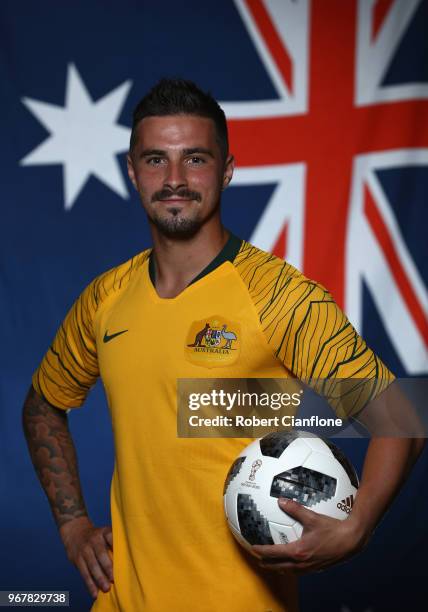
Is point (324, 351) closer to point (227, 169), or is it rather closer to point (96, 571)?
point (227, 169)

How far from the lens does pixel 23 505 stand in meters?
3.24

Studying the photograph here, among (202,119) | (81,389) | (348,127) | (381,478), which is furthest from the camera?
(348,127)

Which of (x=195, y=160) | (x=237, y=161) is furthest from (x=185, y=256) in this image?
(x=237, y=161)

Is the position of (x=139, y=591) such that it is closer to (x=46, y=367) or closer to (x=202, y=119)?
(x=46, y=367)

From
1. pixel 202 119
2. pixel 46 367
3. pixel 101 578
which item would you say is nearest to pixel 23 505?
pixel 46 367

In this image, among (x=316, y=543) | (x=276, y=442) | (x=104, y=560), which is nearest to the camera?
(x=316, y=543)

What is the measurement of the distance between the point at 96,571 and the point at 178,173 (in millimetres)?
750

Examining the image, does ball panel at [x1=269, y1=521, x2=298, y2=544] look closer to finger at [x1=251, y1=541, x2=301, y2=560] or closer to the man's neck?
finger at [x1=251, y1=541, x2=301, y2=560]

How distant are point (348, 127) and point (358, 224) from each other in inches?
13.7

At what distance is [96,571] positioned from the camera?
164 centimetres

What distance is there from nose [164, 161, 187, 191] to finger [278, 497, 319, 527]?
1.94 ft

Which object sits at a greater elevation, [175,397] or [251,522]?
[175,397]
